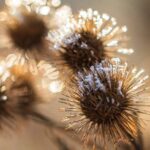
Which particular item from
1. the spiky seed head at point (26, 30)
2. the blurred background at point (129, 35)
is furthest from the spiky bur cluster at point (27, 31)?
the blurred background at point (129, 35)

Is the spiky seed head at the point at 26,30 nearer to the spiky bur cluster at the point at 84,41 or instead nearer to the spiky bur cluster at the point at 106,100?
the spiky bur cluster at the point at 84,41

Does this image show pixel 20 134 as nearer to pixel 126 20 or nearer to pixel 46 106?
pixel 46 106

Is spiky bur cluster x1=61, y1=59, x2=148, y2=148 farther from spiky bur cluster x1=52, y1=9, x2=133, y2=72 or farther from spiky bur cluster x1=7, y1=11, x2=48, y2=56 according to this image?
spiky bur cluster x1=7, y1=11, x2=48, y2=56

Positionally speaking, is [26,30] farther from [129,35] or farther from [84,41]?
[129,35]

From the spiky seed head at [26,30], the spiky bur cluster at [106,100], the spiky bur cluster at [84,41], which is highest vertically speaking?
the spiky seed head at [26,30]

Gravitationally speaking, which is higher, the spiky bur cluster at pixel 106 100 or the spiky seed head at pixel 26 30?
the spiky seed head at pixel 26 30

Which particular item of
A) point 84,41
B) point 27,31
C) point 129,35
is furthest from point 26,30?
point 129,35
